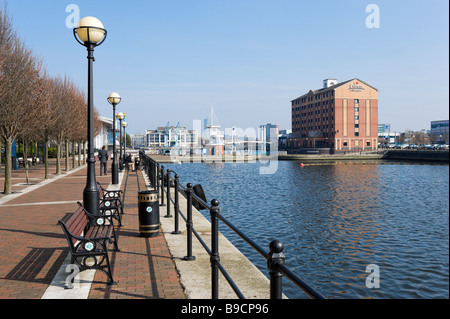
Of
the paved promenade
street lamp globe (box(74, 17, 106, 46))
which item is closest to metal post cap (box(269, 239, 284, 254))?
the paved promenade

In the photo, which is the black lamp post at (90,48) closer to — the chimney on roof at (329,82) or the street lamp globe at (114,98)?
the street lamp globe at (114,98)

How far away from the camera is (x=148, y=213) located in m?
8.67

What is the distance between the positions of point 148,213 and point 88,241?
2.92 m

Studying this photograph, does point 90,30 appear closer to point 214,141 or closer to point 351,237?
point 351,237

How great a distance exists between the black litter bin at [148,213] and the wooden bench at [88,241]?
35.2 inches

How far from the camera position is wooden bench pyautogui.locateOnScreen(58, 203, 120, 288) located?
5.70 m

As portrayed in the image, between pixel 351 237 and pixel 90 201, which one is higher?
pixel 90 201

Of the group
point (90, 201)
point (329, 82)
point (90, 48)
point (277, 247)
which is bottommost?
point (90, 201)

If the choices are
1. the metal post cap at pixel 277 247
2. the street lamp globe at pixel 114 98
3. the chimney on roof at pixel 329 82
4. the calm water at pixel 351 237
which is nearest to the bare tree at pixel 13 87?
the street lamp globe at pixel 114 98

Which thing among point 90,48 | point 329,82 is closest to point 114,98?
point 90,48

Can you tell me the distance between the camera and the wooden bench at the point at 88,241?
5.70m

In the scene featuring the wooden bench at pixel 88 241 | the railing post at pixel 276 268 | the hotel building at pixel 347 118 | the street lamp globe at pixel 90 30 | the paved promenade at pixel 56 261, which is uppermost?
the hotel building at pixel 347 118

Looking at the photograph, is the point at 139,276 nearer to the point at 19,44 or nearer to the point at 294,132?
the point at 19,44

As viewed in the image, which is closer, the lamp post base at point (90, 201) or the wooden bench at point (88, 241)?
the wooden bench at point (88, 241)
